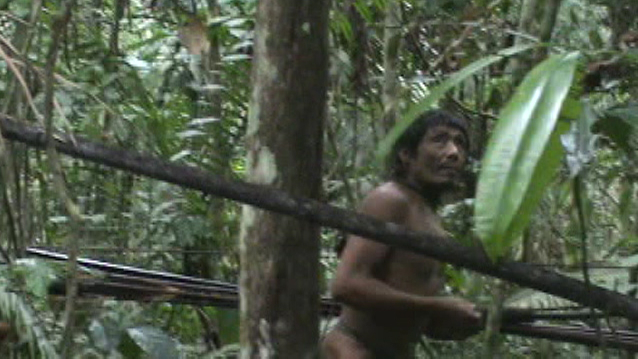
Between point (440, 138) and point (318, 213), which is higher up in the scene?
point (440, 138)

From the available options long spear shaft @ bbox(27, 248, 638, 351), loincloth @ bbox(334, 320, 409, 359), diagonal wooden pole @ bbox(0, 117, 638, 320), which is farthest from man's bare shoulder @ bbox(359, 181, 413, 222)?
diagonal wooden pole @ bbox(0, 117, 638, 320)

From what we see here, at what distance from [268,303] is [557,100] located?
1128 millimetres

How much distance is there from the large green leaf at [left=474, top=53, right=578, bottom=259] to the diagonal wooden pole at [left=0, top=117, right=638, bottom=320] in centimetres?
45

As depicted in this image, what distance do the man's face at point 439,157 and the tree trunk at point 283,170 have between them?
123 centimetres

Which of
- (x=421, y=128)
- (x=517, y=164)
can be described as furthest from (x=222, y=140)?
(x=517, y=164)

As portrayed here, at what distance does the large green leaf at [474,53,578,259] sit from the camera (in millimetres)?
1465

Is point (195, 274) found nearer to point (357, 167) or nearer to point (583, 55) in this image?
point (357, 167)

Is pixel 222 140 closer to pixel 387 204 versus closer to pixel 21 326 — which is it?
pixel 387 204

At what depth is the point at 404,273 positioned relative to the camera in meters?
3.60

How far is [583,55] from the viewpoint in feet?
5.84

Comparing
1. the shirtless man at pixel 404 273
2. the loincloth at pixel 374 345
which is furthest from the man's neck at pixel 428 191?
the loincloth at pixel 374 345

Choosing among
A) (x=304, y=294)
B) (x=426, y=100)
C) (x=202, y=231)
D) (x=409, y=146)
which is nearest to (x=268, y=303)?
(x=304, y=294)

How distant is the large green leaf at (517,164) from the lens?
1.46 meters

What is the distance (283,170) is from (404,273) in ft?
3.92
